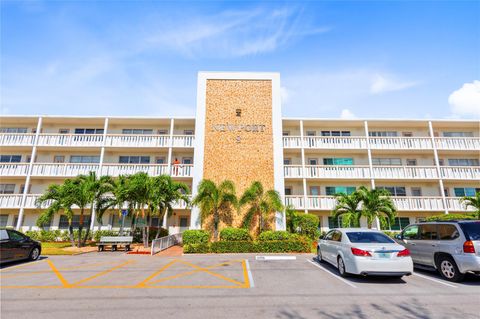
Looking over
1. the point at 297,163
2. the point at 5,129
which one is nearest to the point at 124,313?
the point at 297,163

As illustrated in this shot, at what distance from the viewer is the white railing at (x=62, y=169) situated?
2234 cm

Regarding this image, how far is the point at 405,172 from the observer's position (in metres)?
22.4

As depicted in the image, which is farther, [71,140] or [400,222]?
[71,140]

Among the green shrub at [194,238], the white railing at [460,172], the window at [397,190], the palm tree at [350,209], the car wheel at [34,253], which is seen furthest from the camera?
the window at [397,190]

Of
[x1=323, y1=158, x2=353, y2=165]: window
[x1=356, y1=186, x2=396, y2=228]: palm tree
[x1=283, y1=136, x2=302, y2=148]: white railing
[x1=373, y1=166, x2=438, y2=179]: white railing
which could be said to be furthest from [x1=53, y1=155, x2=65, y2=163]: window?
[x1=373, y1=166, x2=438, y2=179]: white railing

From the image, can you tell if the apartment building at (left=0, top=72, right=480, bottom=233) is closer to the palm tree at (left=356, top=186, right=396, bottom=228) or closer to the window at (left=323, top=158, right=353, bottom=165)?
the window at (left=323, top=158, right=353, bottom=165)

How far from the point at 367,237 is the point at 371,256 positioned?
109 cm

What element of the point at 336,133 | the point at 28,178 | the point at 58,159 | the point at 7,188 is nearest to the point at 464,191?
the point at 336,133

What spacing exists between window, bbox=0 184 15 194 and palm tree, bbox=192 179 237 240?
20.1 m

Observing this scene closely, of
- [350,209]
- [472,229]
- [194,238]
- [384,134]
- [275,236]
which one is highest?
[384,134]

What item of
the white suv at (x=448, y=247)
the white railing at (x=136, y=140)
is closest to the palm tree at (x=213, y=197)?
the white railing at (x=136, y=140)

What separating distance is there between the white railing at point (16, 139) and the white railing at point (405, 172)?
3329cm

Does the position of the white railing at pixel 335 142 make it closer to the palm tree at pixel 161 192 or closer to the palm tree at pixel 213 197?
the palm tree at pixel 213 197

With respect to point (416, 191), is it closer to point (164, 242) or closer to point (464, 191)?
point (464, 191)
